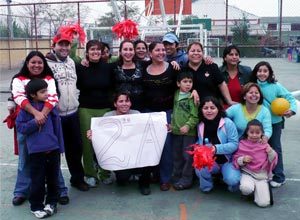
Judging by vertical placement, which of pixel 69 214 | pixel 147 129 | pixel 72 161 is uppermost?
pixel 147 129

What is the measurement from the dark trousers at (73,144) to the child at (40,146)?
0.47 metres

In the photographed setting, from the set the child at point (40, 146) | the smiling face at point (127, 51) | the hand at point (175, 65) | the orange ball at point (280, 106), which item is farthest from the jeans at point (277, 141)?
the child at point (40, 146)

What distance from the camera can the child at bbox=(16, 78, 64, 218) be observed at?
4316mm

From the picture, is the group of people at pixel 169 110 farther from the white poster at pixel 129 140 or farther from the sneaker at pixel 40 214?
the white poster at pixel 129 140

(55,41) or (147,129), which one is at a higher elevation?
(55,41)

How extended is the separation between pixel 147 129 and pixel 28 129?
1440 millimetres

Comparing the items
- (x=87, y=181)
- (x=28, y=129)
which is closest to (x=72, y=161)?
(x=87, y=181)

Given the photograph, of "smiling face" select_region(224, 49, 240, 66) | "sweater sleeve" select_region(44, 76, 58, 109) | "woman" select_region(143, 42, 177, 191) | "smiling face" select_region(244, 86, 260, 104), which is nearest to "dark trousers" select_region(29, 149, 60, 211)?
"sweater sleeve" select_region(44, 76, 58, 109)

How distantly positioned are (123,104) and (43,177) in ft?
3.95

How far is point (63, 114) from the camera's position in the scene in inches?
195

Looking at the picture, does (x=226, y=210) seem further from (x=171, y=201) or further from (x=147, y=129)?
(x=147, y=129)

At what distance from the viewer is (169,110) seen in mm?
5277

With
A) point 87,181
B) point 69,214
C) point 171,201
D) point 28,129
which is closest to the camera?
point 28,129

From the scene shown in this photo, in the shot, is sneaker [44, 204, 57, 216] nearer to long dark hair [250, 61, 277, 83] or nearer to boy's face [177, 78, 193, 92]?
boy's face [177, 78, 193, 92]
